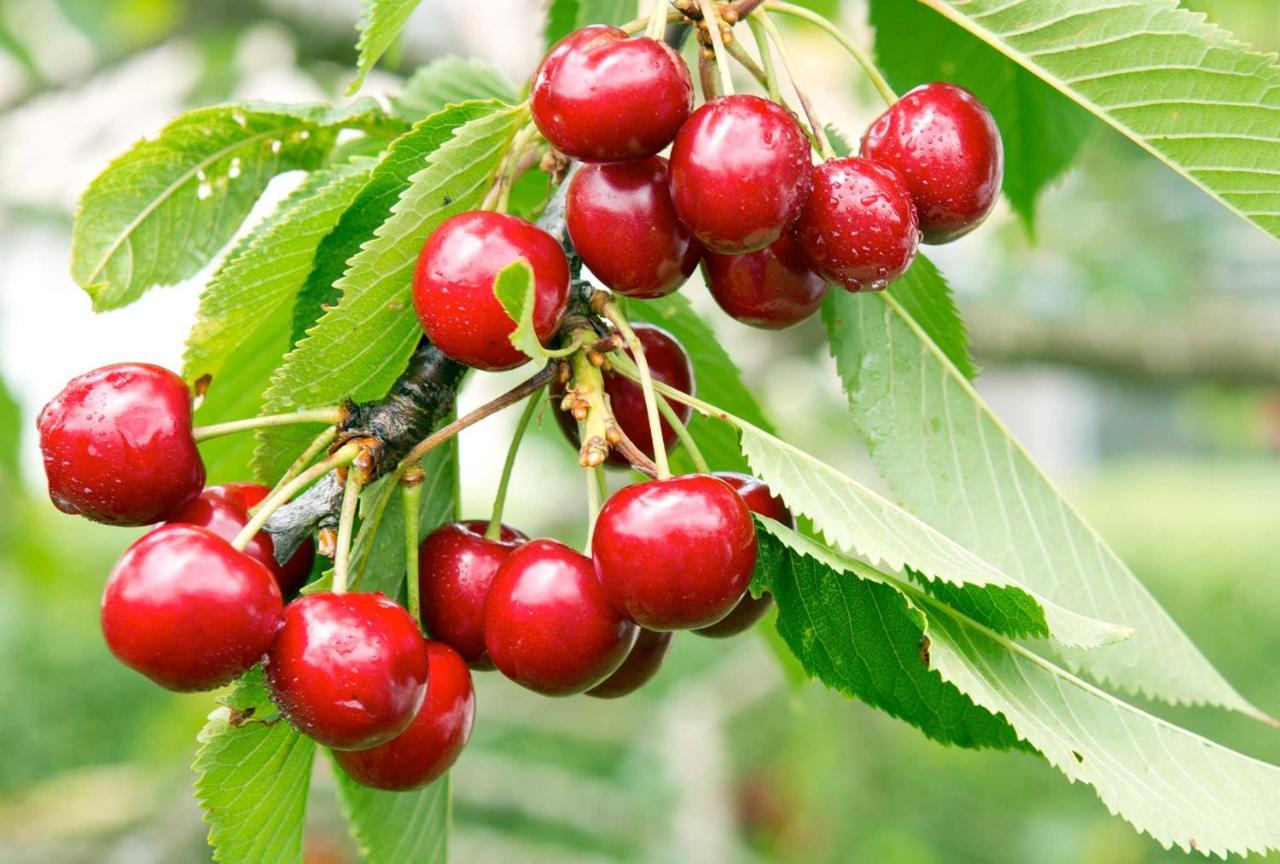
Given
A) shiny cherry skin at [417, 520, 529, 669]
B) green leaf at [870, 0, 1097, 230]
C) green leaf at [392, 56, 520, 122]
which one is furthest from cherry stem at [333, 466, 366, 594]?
green leaf at [870, 0, 1097, 230]

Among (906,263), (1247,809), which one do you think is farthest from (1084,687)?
(906,263)

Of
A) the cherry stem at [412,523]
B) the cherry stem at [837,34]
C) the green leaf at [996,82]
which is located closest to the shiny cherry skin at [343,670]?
the cherry stem at [412,523]

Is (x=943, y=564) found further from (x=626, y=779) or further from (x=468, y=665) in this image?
(x=626, y=779)

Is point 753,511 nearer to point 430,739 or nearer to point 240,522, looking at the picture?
point 430,739

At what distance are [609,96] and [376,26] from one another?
30 centimetres

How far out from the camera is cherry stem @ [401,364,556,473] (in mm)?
1400

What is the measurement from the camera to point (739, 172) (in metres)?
1.27

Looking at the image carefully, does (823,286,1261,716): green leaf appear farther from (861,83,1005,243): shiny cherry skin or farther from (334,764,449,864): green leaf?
(334,764,449,864): green leaf

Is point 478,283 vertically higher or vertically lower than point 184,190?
higher

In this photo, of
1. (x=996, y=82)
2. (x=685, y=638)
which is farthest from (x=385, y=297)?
(x=685, y=638)

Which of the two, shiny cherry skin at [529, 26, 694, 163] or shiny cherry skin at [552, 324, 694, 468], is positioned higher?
shiny cherry skin at [529, 26, 694, 163]

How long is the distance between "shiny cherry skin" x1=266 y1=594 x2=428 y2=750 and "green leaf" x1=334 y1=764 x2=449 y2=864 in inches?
15.0

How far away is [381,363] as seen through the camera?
145 centimetres

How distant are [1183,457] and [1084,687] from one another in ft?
69.6
